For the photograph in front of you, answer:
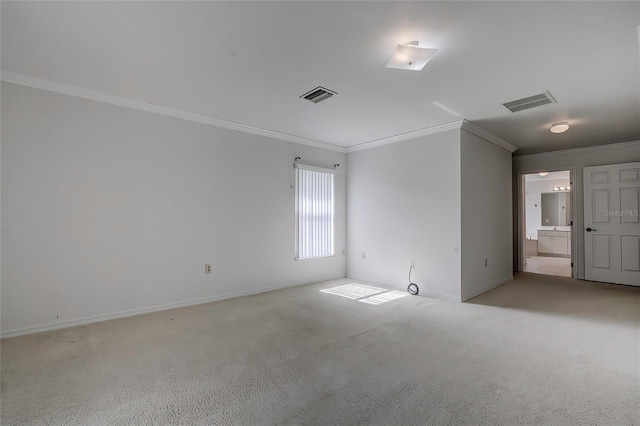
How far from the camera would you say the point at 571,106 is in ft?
12.0

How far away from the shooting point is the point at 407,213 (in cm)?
486

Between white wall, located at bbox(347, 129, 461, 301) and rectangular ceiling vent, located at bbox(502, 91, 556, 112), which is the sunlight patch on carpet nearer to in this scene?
white wall, located at bbox(347, 129, 461, 301)

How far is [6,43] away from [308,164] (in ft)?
12.5

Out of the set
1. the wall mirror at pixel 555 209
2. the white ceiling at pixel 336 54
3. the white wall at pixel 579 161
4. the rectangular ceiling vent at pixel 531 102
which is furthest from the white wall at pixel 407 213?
the wall mirror at pixel 555 209

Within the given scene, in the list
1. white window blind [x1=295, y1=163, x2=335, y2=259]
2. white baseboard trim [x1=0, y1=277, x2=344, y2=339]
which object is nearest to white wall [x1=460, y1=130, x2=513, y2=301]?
white window blind [x1=295, y1=163, x2=335, y2=259]

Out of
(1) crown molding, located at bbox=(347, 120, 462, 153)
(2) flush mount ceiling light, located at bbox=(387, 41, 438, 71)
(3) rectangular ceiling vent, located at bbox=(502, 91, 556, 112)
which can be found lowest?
(2) flush mount ceiling light, located at bbox=(387, 41, 438, 71)

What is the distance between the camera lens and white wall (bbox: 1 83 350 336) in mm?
2965

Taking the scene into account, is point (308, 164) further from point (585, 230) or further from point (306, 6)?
point (585, 230)

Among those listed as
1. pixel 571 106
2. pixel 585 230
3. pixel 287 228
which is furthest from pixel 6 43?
pixel 585 230

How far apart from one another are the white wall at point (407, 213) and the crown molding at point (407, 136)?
70mm

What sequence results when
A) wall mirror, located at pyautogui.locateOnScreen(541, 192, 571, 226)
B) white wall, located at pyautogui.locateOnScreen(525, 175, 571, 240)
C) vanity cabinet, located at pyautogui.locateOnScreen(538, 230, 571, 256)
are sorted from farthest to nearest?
white wall, located at pyautogui.locateOnScreen(525, 175, 571, 240), wall mirror, located at pyautogui.locateOnScreen(541, 192, 571, 226), vanity cabinet, located at pyautogui.locateOnScreen(538, 230, 571, 256)

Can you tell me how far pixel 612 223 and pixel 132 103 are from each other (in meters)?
8.14

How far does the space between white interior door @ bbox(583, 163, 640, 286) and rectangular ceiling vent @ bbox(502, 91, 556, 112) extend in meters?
3.29

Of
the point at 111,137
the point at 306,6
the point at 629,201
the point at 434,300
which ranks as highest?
the point at 306,6
